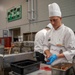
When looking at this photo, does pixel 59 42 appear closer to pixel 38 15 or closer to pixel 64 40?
pixel 64 40

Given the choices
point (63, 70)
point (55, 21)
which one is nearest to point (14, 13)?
point (55, 21)

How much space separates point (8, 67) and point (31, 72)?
31 cm

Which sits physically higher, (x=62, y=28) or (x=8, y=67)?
(x=62, y=28)

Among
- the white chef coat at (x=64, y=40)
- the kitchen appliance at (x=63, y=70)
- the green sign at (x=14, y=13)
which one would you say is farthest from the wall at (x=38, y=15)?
the kitchen appliance at (x=63, y=70)

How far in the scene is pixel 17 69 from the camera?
1.09m

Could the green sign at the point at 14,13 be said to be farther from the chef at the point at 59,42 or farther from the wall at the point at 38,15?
the chef at the point at 59,42

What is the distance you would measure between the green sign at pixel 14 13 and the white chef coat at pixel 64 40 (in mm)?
4291

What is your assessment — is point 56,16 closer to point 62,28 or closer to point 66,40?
point 62,28

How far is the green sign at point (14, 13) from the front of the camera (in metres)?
5.70

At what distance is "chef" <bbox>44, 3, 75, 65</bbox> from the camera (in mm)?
1354

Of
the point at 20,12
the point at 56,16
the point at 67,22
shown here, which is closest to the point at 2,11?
the point at 20,12

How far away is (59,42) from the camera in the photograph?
1480 mm

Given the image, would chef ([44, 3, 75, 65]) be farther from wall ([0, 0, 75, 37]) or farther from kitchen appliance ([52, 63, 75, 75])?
wall ([0, 0, 75, 37])

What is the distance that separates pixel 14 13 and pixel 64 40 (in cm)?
501
